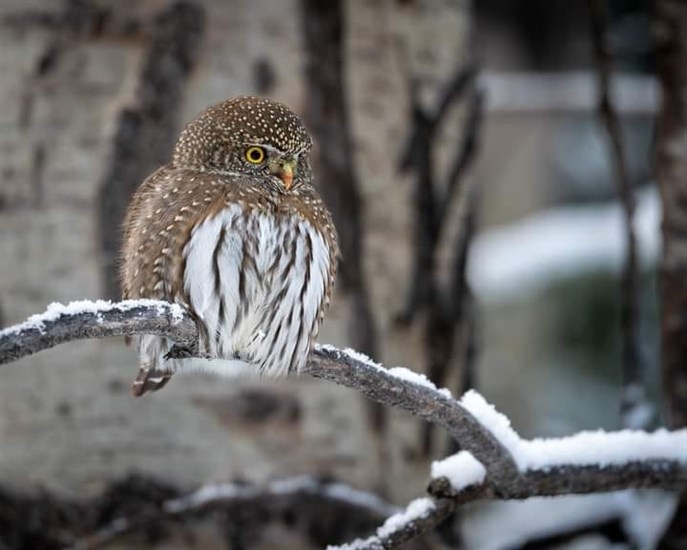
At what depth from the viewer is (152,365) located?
9.00 feet

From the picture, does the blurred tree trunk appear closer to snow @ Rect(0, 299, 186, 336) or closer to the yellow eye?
the yellow eye

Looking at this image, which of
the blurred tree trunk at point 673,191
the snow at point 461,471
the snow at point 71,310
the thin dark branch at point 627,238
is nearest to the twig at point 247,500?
the snow at point 461,471

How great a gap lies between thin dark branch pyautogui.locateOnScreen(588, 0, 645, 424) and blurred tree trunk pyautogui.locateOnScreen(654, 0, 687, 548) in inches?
12.7

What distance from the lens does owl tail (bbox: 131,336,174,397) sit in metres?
2.65

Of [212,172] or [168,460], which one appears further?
[168,460]

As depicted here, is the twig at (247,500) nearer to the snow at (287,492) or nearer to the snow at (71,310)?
the snow at (287,492)

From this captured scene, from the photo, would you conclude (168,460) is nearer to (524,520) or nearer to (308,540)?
(308,540)

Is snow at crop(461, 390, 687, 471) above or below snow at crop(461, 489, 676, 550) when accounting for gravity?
below

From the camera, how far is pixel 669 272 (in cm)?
371

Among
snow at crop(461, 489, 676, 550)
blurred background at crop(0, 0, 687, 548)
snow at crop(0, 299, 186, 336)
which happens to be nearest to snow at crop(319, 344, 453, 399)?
snow at crop(0, 299, 186, 336)

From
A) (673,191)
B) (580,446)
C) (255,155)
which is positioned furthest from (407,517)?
(673,191)

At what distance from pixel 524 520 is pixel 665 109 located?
1.44 meters

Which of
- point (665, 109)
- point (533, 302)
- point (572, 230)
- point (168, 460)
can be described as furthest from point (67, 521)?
point (572, 230)

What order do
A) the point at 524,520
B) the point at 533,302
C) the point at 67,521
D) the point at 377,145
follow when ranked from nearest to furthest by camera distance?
1. the point at 67,521
2. the point at 377,145
3. the point at 524,520
4. the point at 533,302
